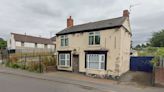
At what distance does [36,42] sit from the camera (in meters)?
46.6

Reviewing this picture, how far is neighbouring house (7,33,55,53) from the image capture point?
1573 inches

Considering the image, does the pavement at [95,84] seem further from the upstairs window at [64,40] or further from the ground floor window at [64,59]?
the upstairs window at [64,40]

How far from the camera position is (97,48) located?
16719 mm

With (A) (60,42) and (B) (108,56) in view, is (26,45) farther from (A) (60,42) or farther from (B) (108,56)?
(B) (108,56)

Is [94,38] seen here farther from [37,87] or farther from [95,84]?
[37,87]

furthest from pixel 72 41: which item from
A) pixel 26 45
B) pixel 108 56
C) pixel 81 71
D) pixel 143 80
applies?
pixel 26 45

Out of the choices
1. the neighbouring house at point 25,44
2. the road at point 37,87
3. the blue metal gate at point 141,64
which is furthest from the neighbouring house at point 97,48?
the neighbouring house at point 25,44

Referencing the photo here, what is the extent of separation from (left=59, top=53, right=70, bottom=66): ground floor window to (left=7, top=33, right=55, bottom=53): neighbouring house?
61.4 ft

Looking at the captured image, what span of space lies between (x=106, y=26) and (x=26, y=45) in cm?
3355

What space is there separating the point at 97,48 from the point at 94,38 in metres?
1.29

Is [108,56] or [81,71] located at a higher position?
[108,56]

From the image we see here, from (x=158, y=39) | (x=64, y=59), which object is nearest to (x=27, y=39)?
(x=64, y=59)

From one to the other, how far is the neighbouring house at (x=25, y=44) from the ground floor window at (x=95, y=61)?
917 inches

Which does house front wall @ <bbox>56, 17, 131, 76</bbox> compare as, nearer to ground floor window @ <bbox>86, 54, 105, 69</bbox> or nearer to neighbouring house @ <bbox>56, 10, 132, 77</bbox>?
neighbouring house @ <bbox>56, 10, 132, 77</bbox>
